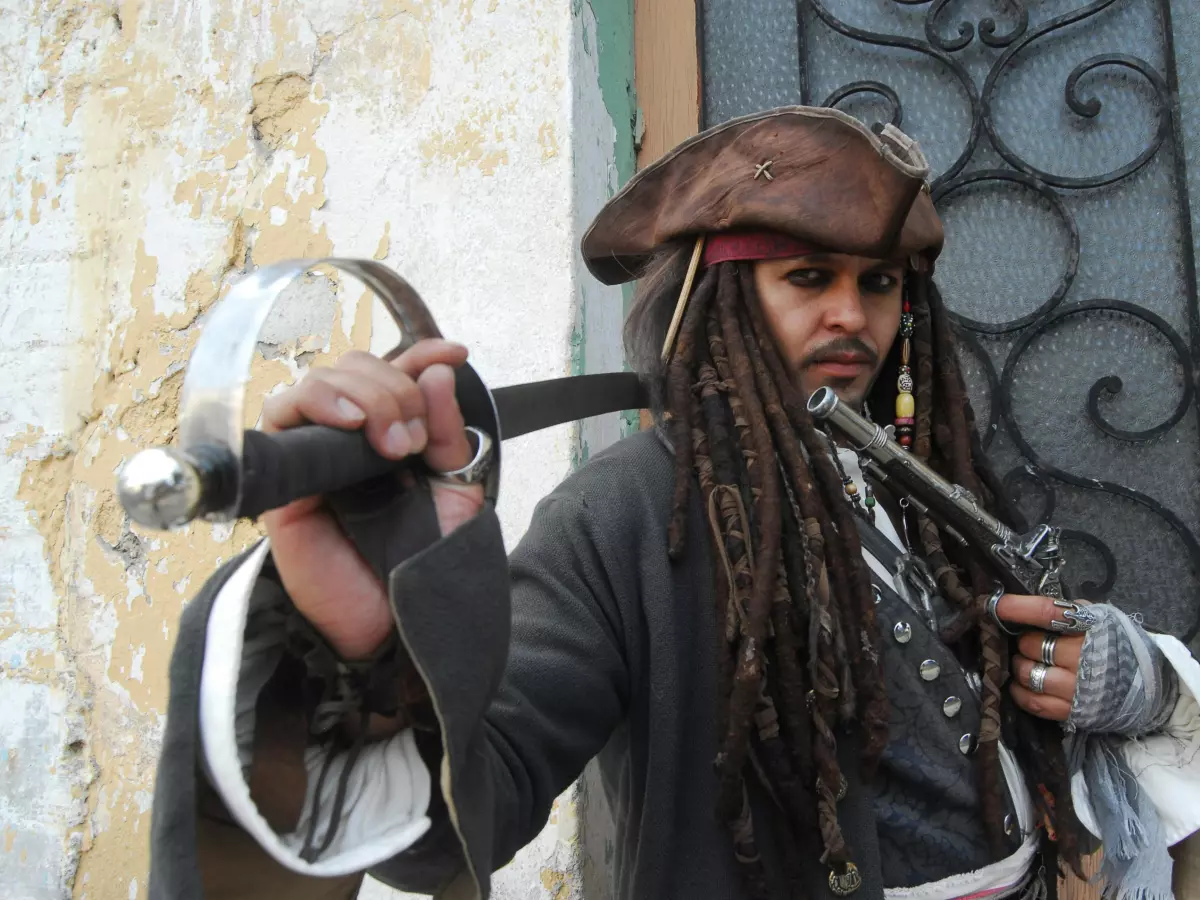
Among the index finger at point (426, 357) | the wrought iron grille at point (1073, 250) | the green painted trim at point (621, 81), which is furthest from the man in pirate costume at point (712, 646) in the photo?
the wrought iron grille at point (1073, 250)

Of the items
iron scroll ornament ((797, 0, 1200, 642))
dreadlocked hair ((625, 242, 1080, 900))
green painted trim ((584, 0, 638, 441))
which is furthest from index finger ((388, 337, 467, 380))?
iron scroll ornament ((797, 0, 1200, 642))

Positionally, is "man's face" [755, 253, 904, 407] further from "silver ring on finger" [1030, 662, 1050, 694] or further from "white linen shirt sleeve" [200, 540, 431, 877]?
"white linen shirt sleeve" [200, 540, 431, 877]

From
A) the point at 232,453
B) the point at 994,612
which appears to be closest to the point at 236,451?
the point at 232,453

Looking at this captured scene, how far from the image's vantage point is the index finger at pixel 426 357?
0.67m

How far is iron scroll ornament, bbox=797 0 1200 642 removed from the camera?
177 cm

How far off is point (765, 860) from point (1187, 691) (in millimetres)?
661

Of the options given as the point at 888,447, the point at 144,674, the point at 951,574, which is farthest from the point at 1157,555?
the point at 144,674

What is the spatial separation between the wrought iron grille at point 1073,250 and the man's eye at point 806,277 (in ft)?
2.41

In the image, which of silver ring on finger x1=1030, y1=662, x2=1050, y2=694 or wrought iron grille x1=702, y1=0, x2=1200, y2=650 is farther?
wrought iron grille x1=702, y1=0, x2=1200, y2=650

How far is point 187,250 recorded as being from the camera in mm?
1656

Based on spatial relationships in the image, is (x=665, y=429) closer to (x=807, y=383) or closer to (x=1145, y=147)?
(x=807, y=383)

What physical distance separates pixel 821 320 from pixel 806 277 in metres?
0.06

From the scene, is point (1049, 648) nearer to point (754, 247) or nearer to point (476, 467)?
point (754, 247)

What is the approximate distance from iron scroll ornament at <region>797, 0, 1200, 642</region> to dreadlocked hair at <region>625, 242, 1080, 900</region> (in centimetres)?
56
